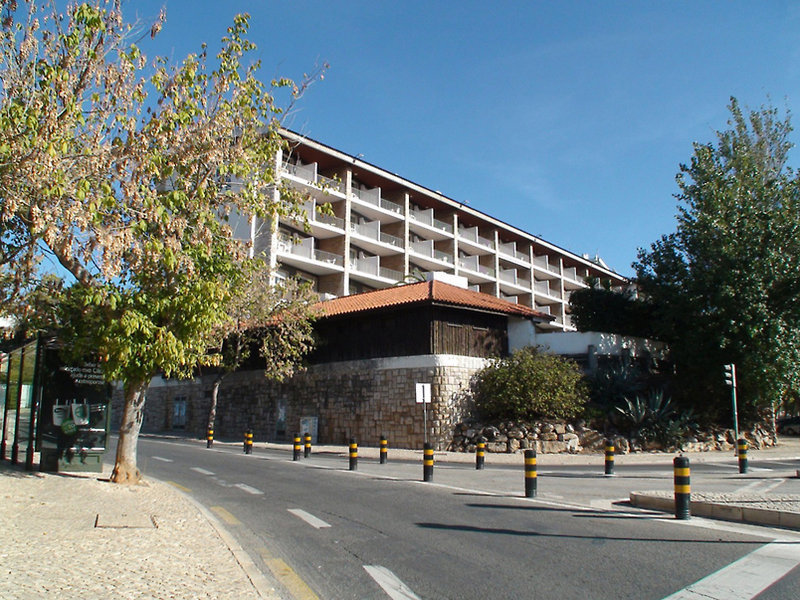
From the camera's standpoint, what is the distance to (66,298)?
11.2 m

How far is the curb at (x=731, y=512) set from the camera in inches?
337

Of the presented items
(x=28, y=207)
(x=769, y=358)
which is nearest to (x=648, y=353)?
(x=769, y=358)

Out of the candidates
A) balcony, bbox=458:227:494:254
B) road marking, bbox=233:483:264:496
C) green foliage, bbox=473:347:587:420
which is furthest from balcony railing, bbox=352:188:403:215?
road marking, bbox=233:483:264:496

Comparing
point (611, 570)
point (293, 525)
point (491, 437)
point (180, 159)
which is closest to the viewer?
point (611, 570)

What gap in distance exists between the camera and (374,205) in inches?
1881

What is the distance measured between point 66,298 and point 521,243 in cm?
5719

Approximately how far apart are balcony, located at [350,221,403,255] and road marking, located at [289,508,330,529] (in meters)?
37.0

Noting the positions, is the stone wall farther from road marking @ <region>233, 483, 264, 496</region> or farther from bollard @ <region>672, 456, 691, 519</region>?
bollard @ <region>672, 456, 691, 519</region>

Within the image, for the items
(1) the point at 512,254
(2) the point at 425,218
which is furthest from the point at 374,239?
(1) the point at 512,254

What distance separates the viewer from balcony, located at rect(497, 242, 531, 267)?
61.3 metres

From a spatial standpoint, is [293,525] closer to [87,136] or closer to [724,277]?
[87,136]

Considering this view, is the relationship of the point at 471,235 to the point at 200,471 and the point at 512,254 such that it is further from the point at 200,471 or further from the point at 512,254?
the point at 200,471

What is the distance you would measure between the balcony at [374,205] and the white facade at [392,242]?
0.07 m

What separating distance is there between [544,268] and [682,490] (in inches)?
2302
